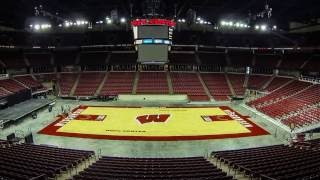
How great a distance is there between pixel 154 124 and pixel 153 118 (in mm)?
3322

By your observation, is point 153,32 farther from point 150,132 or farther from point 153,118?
point 150,132

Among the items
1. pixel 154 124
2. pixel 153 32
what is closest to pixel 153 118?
pixel 154 124

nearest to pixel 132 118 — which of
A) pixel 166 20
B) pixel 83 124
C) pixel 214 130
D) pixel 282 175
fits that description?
pixel 83 124

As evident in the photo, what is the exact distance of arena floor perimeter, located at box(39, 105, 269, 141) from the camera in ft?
115

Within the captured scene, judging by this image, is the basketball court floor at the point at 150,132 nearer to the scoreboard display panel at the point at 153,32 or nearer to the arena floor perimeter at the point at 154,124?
the arena floor perimeter at the point at 154,124

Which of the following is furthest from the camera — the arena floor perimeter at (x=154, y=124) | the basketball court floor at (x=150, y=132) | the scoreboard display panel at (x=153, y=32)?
the scoreboard display panel at (x=153, y=32)

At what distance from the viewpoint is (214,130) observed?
36969 mm

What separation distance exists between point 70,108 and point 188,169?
33993 mm

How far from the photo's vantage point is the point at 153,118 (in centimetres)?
4294

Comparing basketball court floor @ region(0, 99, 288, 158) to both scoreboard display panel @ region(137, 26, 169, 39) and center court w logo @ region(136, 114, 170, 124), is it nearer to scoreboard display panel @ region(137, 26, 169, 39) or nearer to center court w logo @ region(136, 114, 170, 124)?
center court w logo @ region(136, 114, 170, 124)

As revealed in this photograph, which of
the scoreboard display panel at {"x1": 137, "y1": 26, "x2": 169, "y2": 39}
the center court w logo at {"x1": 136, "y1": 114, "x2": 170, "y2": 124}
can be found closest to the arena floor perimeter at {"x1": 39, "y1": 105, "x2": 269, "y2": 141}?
the center court w logo at {"x1": 136, "y1": 114, "x2": 170, "y2": 124}

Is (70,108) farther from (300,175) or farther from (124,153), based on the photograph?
(300,175)

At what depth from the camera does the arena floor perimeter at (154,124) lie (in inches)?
1375

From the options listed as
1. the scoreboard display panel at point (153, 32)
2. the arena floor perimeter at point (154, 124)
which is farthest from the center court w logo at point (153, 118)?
the scoreboard display panel at point (153, 32)
